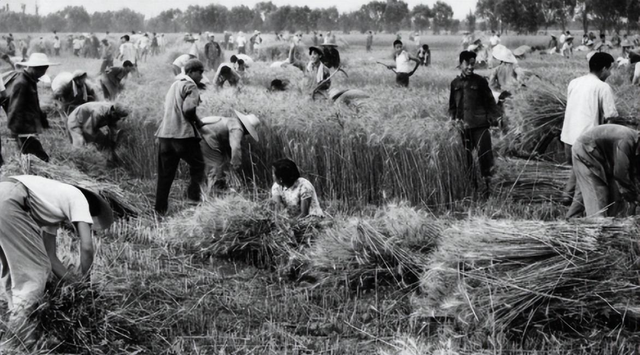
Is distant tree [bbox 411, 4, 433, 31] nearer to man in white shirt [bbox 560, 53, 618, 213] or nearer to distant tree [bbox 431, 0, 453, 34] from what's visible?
distant tree [bbox 431, 0, 453, 34]

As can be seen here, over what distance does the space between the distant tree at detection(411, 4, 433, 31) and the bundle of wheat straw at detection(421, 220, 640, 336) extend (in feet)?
262

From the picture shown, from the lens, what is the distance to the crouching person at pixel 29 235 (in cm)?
391

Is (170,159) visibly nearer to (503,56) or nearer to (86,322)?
(86,322)

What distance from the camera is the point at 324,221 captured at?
6.05 metres

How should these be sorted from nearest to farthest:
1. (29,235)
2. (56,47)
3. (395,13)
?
(29,235)
(56,47)
(395,13)

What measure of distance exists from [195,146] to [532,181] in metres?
3.06

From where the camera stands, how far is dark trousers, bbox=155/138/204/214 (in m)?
7.34

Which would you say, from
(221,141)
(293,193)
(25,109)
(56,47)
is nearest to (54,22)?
(56,47)

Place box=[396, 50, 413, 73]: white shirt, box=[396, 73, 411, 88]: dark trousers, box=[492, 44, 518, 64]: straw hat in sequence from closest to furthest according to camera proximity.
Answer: box=[492, 44, 518, 64]: straw hat < box=[396, 73, 411, 88]: dark trousers < box=[396, 50, 413, 73]: white shirt

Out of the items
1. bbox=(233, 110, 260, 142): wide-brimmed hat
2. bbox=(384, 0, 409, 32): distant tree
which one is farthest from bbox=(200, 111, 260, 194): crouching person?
bbox=(384, 0, 409, 32): distant tree

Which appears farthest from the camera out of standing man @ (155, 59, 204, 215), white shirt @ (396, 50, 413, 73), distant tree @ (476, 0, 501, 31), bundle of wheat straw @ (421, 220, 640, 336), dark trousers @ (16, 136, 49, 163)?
distant tree @ (476, 0, 501, 31)

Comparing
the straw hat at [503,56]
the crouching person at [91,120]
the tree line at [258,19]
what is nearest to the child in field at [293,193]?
the crouching person at [91,120]

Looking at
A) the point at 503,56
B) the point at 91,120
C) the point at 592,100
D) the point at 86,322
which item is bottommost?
the point at 86,322

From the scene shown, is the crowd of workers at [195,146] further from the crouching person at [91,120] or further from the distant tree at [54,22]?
the distant tree at [54,22]
